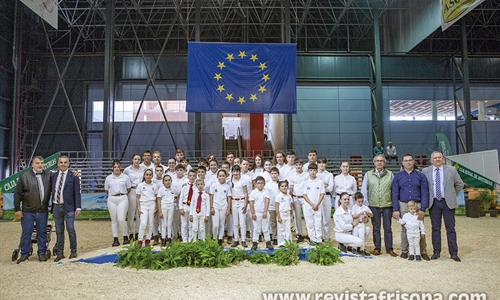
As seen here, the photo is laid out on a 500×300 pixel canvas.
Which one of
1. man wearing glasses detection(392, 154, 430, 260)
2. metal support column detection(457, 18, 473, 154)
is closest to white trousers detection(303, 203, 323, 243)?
man wearing glasses detection(392, 154, 430, 260)

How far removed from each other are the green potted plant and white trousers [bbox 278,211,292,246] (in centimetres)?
978

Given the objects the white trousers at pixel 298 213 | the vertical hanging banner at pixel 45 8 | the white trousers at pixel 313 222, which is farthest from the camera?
the vertical hanging banner at pixel 45 8

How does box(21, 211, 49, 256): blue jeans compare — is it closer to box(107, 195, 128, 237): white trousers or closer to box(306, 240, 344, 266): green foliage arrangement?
box(107, 195, 128, 237): white trousers

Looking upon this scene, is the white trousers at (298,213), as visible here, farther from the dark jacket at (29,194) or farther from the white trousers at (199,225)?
the dark jacket at (29,194)

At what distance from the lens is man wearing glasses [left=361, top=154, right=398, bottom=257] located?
6.68m

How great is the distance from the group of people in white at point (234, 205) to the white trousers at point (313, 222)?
0.02 metres

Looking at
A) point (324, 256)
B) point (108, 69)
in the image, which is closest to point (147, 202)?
point (324, 256)

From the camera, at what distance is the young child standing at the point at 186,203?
280 inches

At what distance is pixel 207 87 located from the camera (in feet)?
48.5

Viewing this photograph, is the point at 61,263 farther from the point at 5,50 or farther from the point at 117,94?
the point at 5,50

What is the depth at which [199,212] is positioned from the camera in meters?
6.98

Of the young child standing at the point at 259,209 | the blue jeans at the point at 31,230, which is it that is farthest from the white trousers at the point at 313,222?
the blue jeans at the point at 31,230

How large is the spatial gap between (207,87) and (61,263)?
32.3ft

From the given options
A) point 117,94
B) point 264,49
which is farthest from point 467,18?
point 117,94
